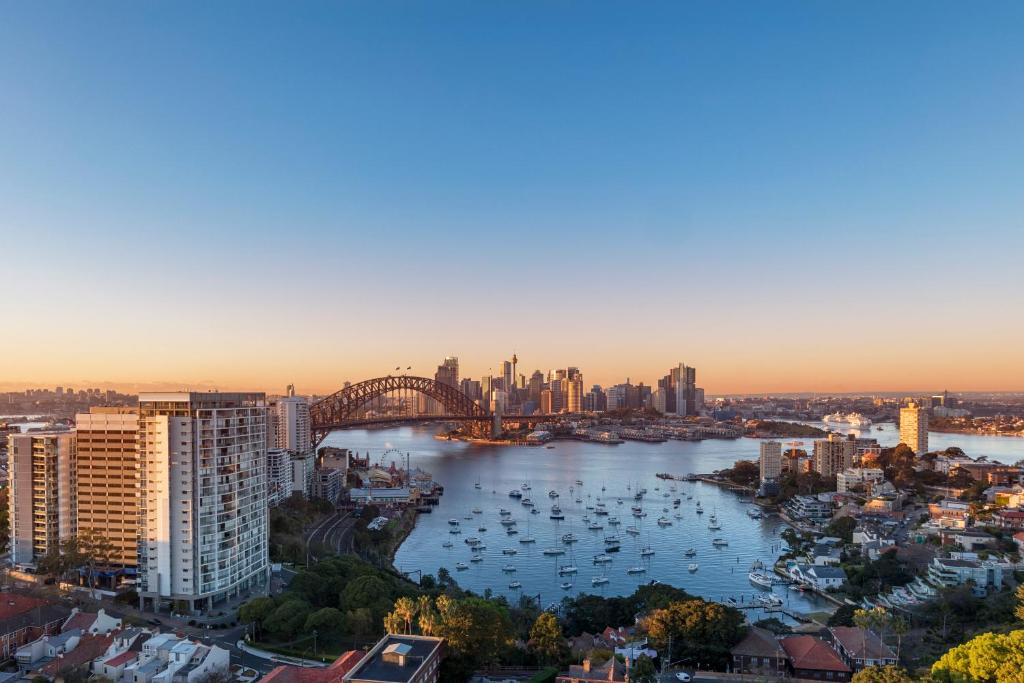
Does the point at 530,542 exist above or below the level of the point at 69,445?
below

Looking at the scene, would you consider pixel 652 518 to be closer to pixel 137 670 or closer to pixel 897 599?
pixel 897 599

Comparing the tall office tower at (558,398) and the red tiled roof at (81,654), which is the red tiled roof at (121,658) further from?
the tall office tower at (558,398)

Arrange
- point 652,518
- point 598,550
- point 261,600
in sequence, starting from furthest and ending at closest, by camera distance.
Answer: point 652,518 < point 598,550 < point 261,600

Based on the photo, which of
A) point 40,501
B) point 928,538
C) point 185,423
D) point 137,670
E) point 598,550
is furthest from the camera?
point 598,550

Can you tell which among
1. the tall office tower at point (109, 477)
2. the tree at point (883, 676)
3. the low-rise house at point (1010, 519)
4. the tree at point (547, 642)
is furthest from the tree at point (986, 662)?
the low-rise house at point (1010, 519)

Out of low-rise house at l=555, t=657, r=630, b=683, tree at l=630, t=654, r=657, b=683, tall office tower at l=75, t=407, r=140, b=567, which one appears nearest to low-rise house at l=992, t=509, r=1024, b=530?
tree at l=630, t=654, r=657, b=683

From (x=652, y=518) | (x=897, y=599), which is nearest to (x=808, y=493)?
(x=652, y=518)

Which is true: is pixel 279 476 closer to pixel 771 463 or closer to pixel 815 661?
pixel 815 661
